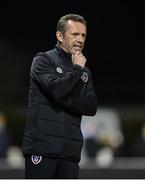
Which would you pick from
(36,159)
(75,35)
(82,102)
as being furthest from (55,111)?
(75,35)

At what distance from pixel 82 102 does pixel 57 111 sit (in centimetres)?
15

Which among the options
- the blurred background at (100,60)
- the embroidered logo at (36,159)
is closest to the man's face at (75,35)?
the embroidered logo at (36,159)

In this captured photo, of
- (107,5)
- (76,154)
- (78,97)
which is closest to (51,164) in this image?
(76,154)

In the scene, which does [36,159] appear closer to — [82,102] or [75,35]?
[82,102]

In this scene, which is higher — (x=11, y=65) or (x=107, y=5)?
(x=107, y=5)

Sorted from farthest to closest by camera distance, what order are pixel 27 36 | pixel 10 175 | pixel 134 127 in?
pixel 134 127 → pixel 27 36 → pixel 10 175

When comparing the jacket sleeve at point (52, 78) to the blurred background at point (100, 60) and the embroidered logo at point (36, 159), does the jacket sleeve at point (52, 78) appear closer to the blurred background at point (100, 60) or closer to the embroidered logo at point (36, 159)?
the embroidered logo at point (36, 159)

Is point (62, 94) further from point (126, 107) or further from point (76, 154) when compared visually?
point (126, 107)

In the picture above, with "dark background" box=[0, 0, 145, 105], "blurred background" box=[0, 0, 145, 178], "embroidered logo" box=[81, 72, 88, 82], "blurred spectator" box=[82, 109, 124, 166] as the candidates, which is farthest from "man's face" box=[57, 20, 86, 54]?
"dark background" box=[0, 0, 145, 105]

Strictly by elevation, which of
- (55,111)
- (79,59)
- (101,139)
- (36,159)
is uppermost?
(79,59)

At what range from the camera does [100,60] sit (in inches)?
598

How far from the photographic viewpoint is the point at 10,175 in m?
6.99

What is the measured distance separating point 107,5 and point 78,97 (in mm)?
10252

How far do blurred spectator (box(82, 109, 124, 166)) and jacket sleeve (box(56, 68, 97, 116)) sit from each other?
4938mm
